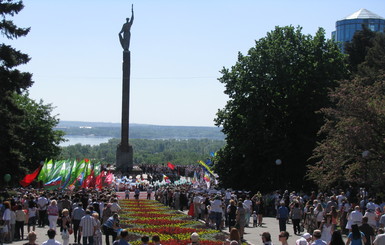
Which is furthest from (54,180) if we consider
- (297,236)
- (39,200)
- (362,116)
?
(362,116)

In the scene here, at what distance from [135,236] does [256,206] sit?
789cm

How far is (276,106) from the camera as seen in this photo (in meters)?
38.7

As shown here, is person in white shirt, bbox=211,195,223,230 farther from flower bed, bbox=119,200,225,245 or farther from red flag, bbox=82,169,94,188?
red flag, bbox=82,169,94,188

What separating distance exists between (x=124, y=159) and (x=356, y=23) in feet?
231

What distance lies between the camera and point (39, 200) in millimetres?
22688

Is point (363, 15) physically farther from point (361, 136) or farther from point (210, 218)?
point (210, 218)

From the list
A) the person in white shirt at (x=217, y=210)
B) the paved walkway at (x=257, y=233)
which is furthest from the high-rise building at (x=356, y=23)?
the person in white shirt at (x=217, y=210)

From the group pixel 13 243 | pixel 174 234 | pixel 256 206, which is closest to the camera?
pixel 13 243

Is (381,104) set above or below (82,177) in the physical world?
above

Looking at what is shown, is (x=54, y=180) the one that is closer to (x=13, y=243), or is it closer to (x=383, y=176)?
(x=13, y=243)

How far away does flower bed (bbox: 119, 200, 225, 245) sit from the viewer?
19155mm

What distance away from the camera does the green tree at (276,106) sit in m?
37.2

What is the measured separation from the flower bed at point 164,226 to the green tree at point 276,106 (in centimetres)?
860

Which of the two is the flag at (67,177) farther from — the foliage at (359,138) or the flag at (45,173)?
the foliage at (359,138)
